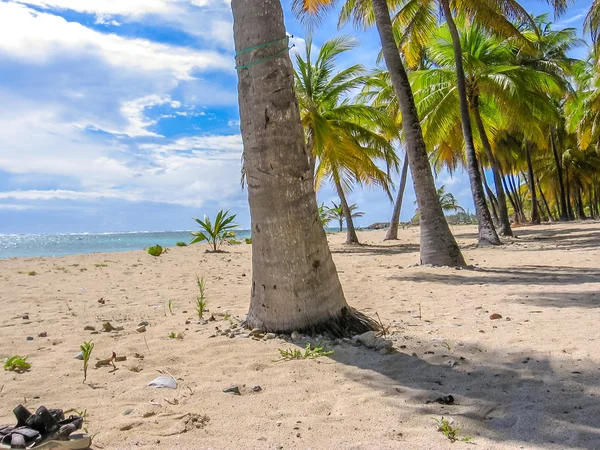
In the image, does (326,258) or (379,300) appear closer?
(326,258)

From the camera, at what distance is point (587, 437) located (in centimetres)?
209

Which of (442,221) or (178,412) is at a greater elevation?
(442,221)

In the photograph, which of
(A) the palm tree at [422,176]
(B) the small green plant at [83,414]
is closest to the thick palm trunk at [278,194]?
(B) the small green plant at [83,414]

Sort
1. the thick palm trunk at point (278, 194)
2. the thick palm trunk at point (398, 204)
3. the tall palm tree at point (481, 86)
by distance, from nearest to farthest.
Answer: the thick palm trunk at point (278, 194), the tall palm tree at point (481, 86), the thick palm trunk at point (398, 204)

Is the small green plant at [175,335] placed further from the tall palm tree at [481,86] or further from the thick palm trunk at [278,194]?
the tall palm tree at [481,86]

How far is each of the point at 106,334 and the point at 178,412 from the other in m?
1.84

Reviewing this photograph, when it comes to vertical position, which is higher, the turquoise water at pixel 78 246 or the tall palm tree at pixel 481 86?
the tall palm tree at pixel 481 86

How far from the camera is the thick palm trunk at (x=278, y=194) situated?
3701 mm

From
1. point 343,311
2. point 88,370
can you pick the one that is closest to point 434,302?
point 343,311

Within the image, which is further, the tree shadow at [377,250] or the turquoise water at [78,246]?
the turquoise water at [78,246]

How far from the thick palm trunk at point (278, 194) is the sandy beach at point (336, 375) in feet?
1.05

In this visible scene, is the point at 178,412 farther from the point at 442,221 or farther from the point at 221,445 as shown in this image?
the point at 442,221

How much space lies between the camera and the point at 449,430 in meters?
2.18

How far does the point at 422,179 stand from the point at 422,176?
0.17 feet
